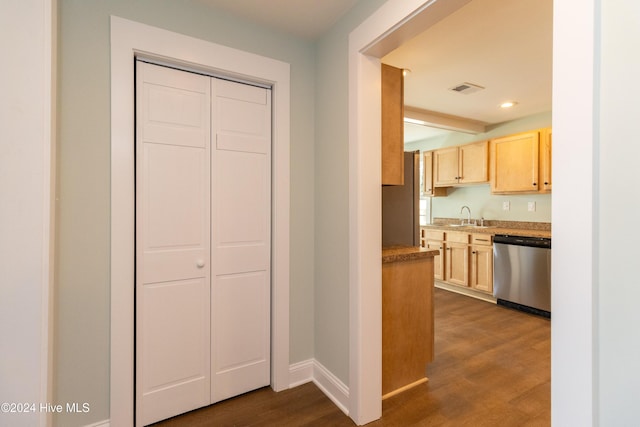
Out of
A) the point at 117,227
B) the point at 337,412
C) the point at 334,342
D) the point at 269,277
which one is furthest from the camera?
the point at 269,277

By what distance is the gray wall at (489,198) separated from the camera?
395 cm

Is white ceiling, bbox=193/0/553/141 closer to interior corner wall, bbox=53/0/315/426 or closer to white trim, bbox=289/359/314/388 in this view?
interior corner wall, bbox=53/0/315/426

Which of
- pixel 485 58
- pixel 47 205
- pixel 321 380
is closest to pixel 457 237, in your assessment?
pixel 485 58

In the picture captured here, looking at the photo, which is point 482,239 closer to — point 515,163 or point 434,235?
point 434,235

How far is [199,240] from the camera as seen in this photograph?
185 cm

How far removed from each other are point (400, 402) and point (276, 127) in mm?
2059

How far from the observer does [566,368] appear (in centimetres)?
82

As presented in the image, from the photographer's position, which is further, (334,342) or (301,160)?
(301,160)

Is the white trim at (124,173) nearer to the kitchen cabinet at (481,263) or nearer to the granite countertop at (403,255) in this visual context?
the granite countertop at (403,255)

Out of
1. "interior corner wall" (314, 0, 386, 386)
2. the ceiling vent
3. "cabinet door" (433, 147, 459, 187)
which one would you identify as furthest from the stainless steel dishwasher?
"interior corner wall" (314, 0, 386, 386)

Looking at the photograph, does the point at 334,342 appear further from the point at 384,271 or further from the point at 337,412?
the point at 384,271

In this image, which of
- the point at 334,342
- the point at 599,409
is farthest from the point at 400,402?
the point at 599,409

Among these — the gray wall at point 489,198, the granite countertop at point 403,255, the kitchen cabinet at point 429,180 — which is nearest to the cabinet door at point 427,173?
the kitchen cabinet at point 429,180

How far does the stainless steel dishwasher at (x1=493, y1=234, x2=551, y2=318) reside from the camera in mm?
3391
